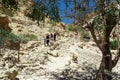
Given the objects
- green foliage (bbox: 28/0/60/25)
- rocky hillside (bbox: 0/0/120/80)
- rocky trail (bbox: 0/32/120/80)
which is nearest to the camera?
green foliage (bbox: 28/0/60/25)

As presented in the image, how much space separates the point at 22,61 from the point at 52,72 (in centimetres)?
234

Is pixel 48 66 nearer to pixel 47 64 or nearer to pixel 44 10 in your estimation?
pixel 47 64

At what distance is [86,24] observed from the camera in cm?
1295

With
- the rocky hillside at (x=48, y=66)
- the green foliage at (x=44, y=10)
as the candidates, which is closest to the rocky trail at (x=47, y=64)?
the rocky hillside at (x=48, y=66)

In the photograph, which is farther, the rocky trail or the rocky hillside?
the rocky trail

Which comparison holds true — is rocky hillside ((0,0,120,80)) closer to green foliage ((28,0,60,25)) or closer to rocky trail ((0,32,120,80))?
rocky trail ((0,32,120,80))

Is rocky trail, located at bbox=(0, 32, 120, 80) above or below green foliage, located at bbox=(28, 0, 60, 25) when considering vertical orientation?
below

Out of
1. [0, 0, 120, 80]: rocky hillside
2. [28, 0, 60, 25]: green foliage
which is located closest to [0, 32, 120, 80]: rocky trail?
[0, 0, 120, 80]: rocky hillside

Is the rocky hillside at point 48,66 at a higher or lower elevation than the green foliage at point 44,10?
lower

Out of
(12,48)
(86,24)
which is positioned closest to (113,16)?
(86,24)

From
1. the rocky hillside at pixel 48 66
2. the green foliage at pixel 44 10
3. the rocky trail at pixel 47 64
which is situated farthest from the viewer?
the rocky trail at pixel 47 64

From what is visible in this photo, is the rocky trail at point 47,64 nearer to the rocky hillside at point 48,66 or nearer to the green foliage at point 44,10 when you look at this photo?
the rocky hillside at point 48,66

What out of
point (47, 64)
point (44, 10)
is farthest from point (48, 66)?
point (44, 10)

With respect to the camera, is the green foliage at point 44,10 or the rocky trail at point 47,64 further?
the rocky trail at point 47,64
